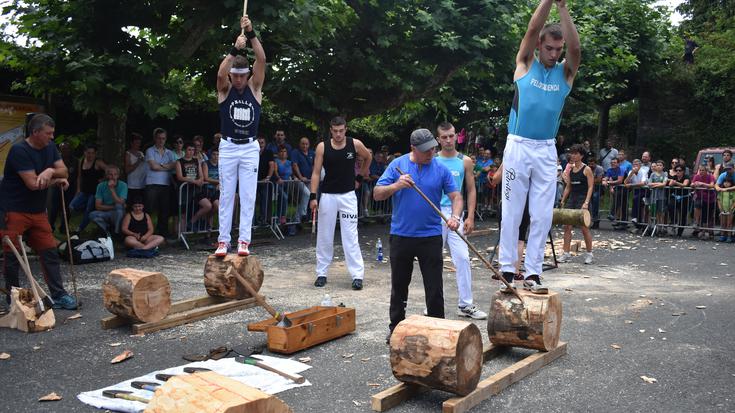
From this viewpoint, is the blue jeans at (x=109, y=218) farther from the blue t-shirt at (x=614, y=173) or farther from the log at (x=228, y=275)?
the blue t-shirt at (x=614, y=173)

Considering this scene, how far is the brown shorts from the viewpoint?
7.39 metres

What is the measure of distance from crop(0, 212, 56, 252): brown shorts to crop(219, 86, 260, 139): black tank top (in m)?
2.27

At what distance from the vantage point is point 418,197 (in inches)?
241

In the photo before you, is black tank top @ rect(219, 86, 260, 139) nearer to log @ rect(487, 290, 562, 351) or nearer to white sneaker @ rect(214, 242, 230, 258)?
white sneaker @ rect(214, 242, 230, 258)

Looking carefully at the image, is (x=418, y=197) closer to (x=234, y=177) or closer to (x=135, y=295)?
(x=234, y=177)

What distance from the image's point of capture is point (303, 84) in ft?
54.6

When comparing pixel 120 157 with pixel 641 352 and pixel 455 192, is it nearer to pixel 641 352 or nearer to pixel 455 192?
pixel 455 192

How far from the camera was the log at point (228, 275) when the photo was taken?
25.8 feet

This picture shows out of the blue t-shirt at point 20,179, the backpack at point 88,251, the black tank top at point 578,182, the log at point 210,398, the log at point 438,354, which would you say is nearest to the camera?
the log at point 210,398

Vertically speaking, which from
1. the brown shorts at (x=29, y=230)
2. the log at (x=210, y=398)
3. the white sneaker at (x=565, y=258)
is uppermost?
the brown shorts at (x=29, y=230)

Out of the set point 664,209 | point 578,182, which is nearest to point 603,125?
point 664,209

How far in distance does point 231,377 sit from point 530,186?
305 cm

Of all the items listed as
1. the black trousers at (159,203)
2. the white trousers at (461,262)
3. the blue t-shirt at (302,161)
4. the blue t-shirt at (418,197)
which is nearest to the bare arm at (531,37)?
the blue t-shirt at (418,197)

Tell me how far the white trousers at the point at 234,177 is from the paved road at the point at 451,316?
1.06 meters
